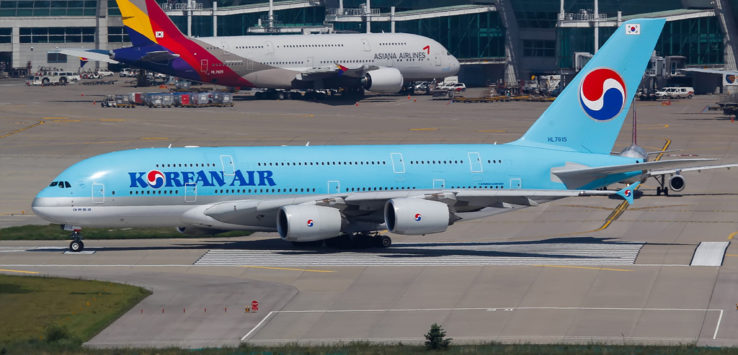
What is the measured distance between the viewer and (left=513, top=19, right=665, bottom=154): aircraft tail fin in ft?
181

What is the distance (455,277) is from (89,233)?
2160 centimetres

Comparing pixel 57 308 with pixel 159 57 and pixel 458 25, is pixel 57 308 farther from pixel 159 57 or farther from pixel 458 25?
pixel 458 25

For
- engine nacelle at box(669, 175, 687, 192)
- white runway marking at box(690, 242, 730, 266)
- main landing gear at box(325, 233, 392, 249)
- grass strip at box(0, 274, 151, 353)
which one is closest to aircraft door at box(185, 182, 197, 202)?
main landing gear at box(325, 233, 392, 249)

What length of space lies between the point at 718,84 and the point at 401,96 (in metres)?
37.1

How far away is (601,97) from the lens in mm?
55500

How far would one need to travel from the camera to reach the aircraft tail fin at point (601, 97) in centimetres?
5519

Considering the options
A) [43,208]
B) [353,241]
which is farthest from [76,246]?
[353,241]

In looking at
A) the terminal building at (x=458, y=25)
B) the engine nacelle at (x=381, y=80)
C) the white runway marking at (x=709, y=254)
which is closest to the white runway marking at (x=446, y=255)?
the white runway marking at (x=709, y=254)

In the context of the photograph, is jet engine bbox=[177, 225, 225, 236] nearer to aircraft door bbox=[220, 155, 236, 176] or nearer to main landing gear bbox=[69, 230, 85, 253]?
aircraft door bbox=[220, 155, 236, 176]

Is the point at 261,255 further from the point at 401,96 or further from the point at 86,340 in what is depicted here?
the point at 401,96

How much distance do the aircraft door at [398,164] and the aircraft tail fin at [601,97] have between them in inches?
248

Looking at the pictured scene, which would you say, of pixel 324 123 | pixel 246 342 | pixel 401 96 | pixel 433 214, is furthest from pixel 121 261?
pixel 401 96

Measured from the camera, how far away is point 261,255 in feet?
170

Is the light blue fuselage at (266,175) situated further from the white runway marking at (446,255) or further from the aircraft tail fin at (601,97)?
the white runway marking at (446,255)
